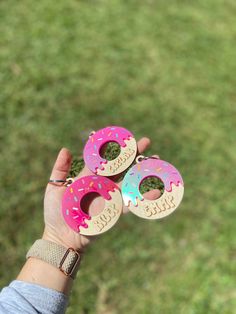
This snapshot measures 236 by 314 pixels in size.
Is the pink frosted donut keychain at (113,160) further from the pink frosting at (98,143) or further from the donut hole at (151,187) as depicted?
the donut hole at (151,187)

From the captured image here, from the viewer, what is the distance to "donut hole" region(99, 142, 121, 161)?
1935 mm

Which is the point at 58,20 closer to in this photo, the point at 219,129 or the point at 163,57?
the point at 163,57

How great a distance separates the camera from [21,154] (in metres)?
2.63

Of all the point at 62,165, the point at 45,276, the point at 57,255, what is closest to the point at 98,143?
the point at 62,165

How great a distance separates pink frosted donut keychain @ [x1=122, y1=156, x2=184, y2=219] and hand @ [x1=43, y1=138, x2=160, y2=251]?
0.14 feet

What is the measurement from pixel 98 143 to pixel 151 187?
34 centimetres

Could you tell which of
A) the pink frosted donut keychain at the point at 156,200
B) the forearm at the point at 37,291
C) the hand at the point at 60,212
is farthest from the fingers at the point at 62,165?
the forearm at the point at 37,291

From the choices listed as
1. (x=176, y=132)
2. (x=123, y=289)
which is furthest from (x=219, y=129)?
(x=123, y=289)

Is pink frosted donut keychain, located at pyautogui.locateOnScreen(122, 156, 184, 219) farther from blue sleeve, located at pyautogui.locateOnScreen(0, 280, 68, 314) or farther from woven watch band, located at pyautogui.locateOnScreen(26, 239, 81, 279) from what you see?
blue sleeve, located at pyautogui.locateOnScreen(0, 280, 68, 314)

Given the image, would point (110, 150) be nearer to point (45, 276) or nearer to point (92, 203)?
point (92, 203)

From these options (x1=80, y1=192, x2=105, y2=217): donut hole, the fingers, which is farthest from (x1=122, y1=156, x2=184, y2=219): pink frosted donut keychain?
the fingers

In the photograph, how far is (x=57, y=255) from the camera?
5.40 ft

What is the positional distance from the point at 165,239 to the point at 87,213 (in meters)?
0.76

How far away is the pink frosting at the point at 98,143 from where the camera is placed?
1.91m
